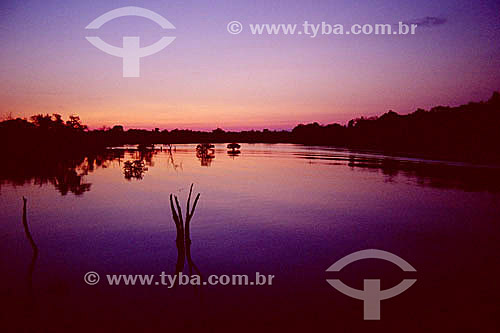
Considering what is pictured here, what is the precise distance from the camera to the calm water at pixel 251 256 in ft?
43.7

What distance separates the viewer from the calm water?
13320mm

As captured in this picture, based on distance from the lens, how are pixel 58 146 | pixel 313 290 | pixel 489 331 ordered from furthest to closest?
1. pixel 58 146
2. pixel 313 290
3. pixel 489 331

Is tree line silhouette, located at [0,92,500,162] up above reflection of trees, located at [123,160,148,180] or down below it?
above

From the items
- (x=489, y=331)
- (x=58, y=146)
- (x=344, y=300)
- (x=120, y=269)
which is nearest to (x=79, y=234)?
(x=120, y=269)

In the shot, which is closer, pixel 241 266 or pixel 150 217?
pixel 241 266

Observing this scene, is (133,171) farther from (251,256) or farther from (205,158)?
(251,256)

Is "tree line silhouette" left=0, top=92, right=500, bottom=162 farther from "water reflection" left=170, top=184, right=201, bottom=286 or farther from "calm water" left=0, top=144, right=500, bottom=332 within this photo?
"water reflection" left=170, top=184, right=201, bottom=286

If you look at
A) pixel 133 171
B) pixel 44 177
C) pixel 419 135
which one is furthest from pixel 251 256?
pixel 419 135

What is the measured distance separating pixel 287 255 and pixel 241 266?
3.73 m

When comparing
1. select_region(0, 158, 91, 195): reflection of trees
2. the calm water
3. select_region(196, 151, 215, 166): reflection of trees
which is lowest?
the calm water

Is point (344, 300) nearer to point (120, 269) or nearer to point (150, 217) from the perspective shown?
point (120, 269)

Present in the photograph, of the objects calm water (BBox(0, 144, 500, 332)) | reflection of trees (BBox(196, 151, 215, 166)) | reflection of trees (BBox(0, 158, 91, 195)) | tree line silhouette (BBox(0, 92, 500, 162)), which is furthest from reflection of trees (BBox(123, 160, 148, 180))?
tree line silhouette (BBox(0, 92, 500, 162))

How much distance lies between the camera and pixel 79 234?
80.6 ft

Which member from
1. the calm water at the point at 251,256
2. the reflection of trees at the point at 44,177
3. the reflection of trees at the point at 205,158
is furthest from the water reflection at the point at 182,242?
the reflection of trees at the point at 205,158
